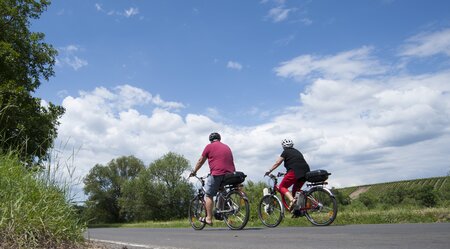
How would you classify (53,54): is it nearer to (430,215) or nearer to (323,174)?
(323,174)

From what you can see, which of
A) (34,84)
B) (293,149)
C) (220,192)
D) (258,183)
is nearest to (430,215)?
(293,149)

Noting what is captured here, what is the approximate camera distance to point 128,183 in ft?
239

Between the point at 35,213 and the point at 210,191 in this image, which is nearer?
the point at 35,213

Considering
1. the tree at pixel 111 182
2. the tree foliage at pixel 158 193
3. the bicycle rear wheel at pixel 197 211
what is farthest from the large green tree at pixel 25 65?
the tree at pixel 111 182

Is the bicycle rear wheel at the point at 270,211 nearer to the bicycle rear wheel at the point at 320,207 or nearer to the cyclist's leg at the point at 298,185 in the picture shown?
the cyclist's leg at the point at 298,185

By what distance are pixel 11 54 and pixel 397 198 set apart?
173ft

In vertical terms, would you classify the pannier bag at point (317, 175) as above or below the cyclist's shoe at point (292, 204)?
above

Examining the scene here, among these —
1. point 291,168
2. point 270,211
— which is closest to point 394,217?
point 291,168

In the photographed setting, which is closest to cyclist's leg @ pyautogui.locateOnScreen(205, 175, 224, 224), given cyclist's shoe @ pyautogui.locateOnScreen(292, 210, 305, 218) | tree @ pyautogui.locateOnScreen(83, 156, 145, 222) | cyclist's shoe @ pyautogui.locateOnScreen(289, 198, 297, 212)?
cyclist's shoe @ pyautogui.locateOnScreen(289, 198, 297, 212)

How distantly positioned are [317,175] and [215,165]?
2.20 metres

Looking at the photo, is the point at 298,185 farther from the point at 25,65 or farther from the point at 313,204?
the point at 25,65

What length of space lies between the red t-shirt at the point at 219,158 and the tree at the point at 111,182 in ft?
231

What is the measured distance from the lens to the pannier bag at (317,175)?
29.2 ft

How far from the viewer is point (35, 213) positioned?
13.7 ft
